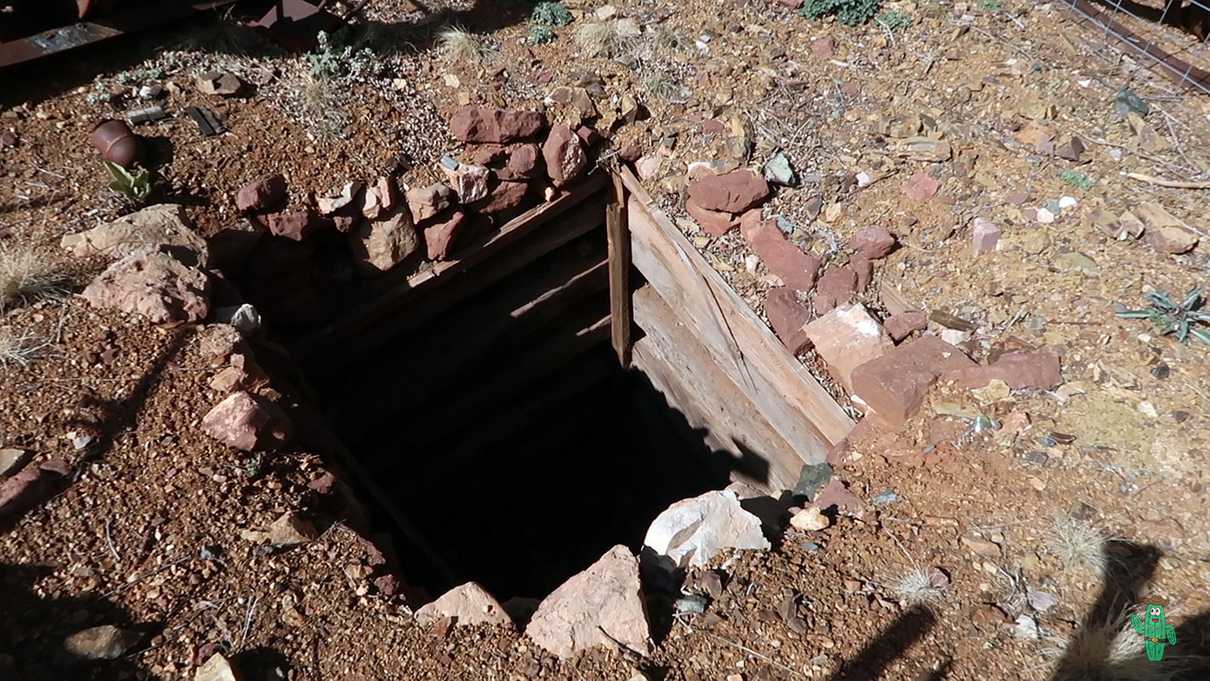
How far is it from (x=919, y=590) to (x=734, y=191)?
219cm

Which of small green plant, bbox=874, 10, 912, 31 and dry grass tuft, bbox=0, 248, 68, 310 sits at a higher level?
dry grass tuft, bbox=0, 248, 68, 310

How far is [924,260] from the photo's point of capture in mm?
3926

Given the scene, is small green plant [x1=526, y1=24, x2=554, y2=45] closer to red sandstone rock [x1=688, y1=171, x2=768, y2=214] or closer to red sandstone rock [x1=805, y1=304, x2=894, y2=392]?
red sandstone rock [x1=688, y1=171, x2=768, y2=214]

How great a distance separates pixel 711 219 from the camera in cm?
430

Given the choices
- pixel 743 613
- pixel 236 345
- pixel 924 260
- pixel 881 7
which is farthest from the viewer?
pixel 881 7

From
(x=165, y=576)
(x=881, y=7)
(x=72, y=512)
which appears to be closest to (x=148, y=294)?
(x=72, y=512)

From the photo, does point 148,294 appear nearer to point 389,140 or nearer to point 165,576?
point 165,576

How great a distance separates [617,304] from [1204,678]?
3.56 metres

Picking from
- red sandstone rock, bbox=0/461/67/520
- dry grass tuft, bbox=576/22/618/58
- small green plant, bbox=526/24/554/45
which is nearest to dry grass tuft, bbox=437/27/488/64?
small green plant, bbox=526/24/554/45

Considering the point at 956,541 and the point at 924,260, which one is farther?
the point at 924,260

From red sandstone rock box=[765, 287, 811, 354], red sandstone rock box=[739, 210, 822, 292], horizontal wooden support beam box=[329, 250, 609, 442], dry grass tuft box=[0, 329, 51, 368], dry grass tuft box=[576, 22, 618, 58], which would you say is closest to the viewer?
dry grass tuft box=[0, 329, 51, 368]

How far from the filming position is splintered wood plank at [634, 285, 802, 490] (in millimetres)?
4688

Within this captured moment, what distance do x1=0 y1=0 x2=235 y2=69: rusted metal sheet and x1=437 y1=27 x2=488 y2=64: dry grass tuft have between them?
3.79 ft

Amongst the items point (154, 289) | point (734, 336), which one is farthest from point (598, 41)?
point (154, 289)
